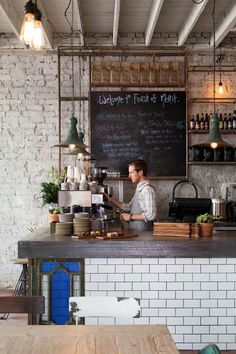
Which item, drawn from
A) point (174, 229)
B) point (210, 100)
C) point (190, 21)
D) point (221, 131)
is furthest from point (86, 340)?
point (210, 100)

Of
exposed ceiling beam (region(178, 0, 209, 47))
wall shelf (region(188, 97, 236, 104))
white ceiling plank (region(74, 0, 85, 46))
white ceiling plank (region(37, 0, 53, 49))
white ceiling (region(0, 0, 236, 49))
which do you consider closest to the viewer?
exposed ceiling beam (region(178, 0, 209, 47))

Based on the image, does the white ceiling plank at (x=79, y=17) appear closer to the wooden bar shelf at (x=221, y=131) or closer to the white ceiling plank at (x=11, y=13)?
the white ceiling plank at (x=11, y=13)

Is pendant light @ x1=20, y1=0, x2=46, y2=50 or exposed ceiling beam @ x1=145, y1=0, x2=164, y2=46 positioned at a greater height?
exposed ceiling beam @ x1=145, y1=0, x2=164, y2=46

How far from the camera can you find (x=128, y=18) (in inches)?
284

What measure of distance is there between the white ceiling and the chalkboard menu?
2.78 ft

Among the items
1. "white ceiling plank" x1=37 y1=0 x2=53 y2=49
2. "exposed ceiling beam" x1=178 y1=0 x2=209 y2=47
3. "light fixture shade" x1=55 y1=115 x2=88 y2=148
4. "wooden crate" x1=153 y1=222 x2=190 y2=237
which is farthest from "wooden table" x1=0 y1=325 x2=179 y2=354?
"white ceiling plank" x1=37 y1=0 x2=53 y2=49

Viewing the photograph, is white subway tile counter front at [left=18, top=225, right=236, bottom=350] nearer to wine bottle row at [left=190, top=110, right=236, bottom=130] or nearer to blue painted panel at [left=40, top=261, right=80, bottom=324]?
blue painted panel at [left=40, top=261, right=80, bottom=324]

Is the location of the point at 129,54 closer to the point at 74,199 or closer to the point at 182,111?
the point at 182,111

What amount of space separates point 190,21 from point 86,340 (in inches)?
210

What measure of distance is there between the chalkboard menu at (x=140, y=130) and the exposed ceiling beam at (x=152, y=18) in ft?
2.70

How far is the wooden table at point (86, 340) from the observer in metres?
2.25

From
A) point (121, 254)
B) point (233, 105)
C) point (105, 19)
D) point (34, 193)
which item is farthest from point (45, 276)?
point (233, 105)

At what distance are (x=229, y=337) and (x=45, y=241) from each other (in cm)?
179

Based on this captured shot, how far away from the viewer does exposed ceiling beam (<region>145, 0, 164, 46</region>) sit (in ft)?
20.1
